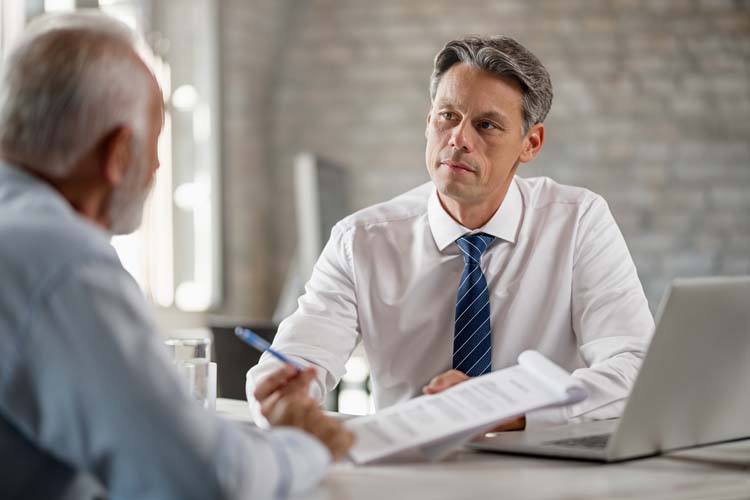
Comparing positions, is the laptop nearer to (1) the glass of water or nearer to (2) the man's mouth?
(1) the glass of water

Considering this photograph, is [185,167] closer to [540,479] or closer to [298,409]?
[298,409]

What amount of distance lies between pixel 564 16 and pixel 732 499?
17.0 ft

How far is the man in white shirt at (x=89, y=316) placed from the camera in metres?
0.99

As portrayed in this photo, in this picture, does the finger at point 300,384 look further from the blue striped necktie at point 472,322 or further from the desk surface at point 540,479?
the blue striped necktie at point 472,322

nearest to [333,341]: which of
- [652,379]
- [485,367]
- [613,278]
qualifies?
[485,367]

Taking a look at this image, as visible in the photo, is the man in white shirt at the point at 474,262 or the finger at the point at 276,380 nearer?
the finger at the point at 276,380

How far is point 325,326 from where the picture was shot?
2131 mm

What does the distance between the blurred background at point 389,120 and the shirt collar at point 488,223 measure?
3314 mm

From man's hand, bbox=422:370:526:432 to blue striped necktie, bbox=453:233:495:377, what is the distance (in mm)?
388

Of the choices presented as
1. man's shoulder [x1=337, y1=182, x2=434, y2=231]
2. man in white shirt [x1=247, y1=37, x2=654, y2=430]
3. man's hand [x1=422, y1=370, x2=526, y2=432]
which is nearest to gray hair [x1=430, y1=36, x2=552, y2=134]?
man in white shirt [x1=247, y1=37, x2=654, y2=430]

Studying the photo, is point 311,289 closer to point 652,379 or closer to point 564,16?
point 652,379

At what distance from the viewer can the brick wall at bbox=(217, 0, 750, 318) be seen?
238 inches

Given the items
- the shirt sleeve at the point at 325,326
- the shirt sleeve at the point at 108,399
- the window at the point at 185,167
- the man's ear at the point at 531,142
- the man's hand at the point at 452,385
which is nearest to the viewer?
the shirt sleeve at the point at 108,399

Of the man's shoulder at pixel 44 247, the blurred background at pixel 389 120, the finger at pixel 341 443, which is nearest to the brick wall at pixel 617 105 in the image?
the blurred background at pixel 389 120
